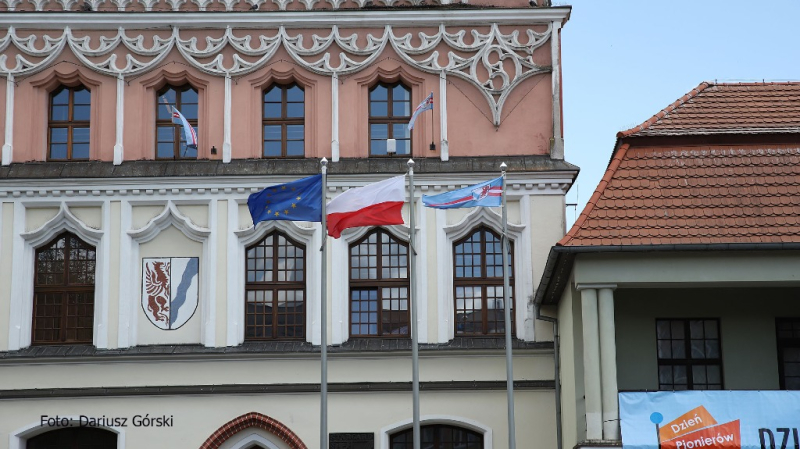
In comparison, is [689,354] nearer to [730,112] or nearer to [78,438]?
[730,112]

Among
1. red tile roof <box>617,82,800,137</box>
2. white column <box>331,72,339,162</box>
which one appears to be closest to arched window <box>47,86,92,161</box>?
white column <box>331,72,339,162</box>

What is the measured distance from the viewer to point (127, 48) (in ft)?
94.0

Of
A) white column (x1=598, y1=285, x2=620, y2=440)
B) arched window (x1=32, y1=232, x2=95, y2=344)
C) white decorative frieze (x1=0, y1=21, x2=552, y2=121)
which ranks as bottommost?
white column (x1=598, y1=285, x2=620, y2=440)

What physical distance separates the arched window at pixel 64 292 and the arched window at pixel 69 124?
1.82 meters

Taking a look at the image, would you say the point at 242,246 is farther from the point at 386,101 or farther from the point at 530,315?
the point at 530,315

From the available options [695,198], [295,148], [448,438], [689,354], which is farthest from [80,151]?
[689,354]

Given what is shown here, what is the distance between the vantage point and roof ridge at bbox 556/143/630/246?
23188 mm

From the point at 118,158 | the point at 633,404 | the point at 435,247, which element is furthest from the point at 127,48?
the point at 633,404

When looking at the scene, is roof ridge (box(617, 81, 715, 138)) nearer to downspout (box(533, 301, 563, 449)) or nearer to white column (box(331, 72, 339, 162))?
downspout (box(533, 301, 563, 449))

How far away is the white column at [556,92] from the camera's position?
27.9m

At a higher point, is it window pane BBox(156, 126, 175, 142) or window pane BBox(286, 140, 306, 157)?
window pane BBox(156, 126, 175, 142)

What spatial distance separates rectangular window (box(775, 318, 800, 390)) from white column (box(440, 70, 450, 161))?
7541 mm

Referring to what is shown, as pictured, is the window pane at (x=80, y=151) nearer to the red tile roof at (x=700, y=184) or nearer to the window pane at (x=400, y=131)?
the window pane at (x=400, y=131)

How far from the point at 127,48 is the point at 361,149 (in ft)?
18.1
